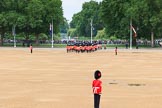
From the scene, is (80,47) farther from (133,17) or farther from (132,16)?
(133,17)

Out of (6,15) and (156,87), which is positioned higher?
(6,15)

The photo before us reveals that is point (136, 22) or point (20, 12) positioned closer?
point (136, 22)

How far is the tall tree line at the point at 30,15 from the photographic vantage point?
396 feet

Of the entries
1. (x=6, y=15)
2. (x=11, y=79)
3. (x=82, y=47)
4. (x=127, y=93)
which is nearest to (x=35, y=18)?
(x=6, y=15)

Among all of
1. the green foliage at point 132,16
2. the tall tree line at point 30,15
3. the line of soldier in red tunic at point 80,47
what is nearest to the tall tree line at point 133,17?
the green foliage at point 132,16

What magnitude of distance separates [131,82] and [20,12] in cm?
9871

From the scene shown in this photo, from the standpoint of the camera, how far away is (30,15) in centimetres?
12144

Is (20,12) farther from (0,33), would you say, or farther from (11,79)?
(11,79)

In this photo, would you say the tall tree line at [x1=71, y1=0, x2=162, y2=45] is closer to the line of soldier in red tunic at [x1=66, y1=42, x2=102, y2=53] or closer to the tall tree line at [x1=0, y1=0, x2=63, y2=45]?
the tall tree line at [x1=0, y1=0, x2=63, y2=45]

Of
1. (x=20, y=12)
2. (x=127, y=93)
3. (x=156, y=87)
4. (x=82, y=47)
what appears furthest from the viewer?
(x=20, y=12)

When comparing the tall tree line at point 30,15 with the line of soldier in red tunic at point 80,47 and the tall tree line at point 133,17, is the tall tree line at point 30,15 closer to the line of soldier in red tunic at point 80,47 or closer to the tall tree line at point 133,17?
the tall tree line at point 133,17

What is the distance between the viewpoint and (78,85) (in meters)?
28.2

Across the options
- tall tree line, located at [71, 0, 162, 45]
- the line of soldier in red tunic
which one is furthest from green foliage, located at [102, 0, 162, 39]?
the line of soldier in red tunic

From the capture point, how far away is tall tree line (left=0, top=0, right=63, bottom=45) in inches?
4751
